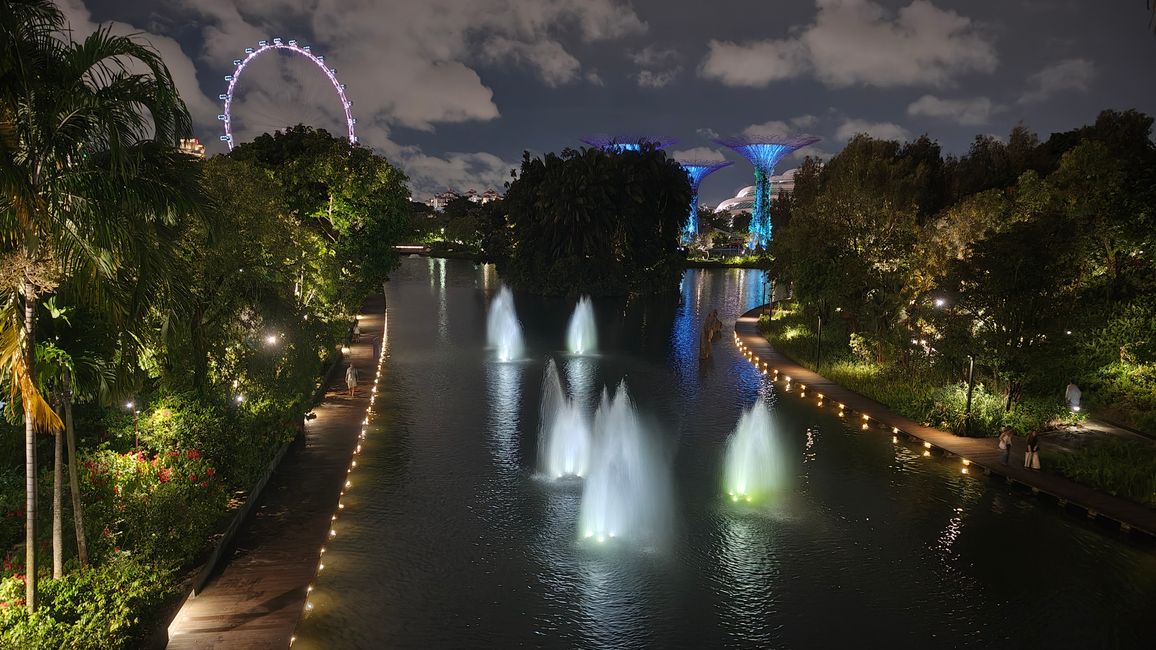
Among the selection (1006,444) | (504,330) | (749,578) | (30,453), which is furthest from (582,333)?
(30,453)

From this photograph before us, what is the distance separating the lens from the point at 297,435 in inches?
841

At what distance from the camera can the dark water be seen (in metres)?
12.6

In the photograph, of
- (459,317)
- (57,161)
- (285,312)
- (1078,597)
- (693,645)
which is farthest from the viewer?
(459,317)

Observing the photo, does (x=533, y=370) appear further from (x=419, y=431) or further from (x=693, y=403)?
(x=419, y=431)

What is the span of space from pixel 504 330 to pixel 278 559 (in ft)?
94.9

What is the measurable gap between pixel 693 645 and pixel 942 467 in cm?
1168

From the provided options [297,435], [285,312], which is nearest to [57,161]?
[285,312]

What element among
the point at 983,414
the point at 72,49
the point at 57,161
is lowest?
the point at 983,414

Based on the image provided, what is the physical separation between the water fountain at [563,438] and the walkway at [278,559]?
5.34 meters

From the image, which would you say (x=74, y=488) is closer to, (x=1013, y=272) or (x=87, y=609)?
(x=87, y=609)

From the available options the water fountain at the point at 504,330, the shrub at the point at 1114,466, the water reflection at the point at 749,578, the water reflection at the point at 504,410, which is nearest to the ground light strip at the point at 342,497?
the water reflection at the point at 504,410

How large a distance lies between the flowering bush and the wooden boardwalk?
18.6m

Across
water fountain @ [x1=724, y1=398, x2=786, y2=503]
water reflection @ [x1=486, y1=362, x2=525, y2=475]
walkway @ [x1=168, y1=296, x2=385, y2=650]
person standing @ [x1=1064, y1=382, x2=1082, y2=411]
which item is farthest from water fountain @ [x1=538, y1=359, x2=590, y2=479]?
person standing @ [x1=1064, y1=382, x2=1082, y2=411]

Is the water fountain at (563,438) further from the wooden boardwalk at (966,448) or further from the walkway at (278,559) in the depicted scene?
the wooden boardwalk at (966,448)
